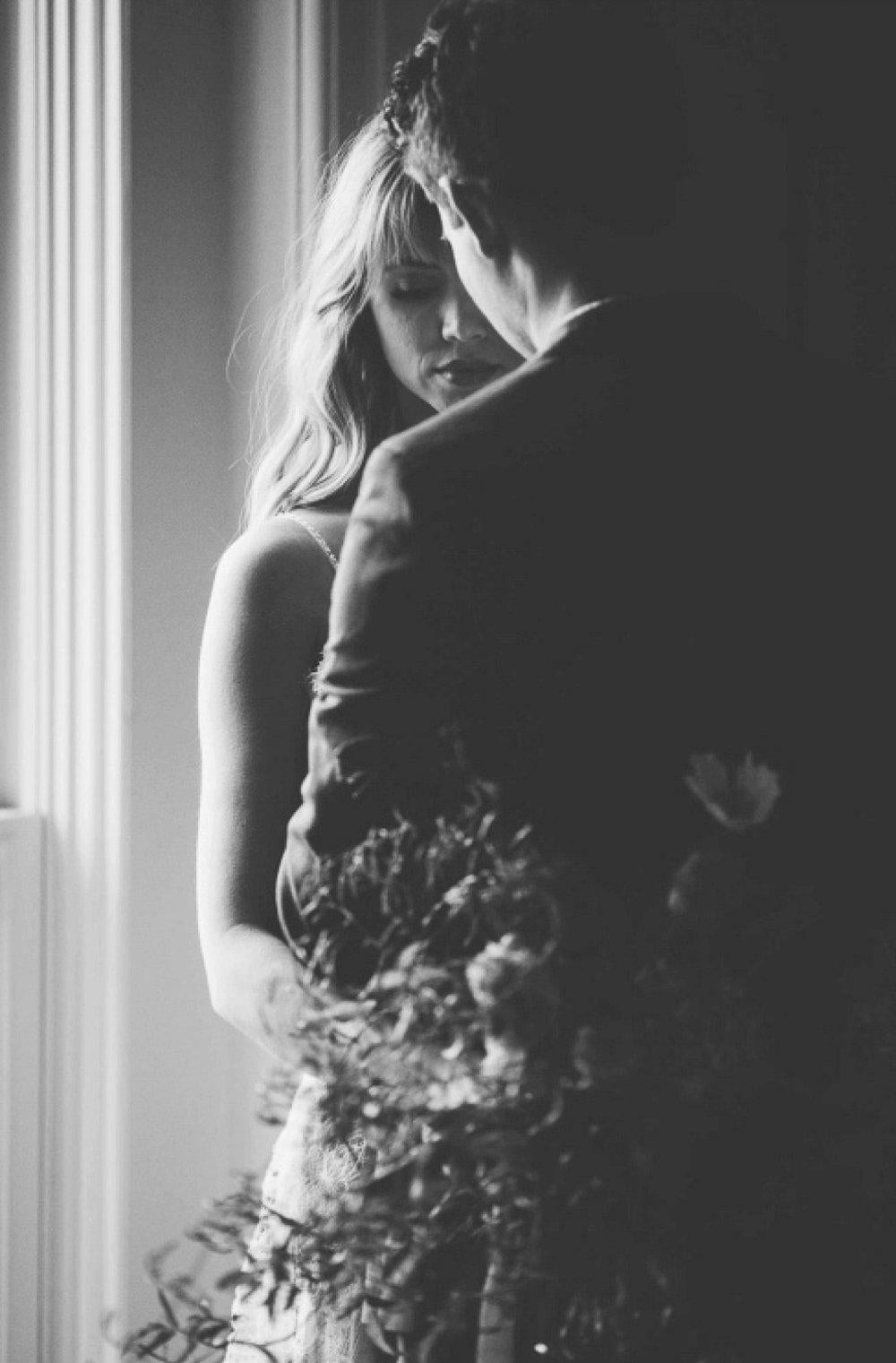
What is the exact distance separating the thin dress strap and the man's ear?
1.36 ft

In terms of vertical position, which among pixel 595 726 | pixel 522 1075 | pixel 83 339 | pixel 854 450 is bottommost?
pixel 522 1075

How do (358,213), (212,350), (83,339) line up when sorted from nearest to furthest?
(358,213) < (83,339) < (212,350)

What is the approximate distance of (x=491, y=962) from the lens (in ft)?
1.76

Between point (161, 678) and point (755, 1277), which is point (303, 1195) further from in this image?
point (161, 678)

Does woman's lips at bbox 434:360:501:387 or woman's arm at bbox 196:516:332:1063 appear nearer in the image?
woman's arm at bbox 196:516:332:1063

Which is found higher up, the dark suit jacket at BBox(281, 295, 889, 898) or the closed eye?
the closed eye

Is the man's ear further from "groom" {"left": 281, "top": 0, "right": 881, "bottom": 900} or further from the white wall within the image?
the white wall

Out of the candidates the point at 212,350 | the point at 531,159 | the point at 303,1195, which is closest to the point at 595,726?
the point at 531,159

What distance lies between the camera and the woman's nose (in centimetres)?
124

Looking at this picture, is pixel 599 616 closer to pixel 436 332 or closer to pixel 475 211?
pixel 475 211

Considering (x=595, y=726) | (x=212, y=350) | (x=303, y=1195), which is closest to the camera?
(x=595, y=726)

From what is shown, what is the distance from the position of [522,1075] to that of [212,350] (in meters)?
1.32

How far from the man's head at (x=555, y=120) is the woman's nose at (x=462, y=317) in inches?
15.4

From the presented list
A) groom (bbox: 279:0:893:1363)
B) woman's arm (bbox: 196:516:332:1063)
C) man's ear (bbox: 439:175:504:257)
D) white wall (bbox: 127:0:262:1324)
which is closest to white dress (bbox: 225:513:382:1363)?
woman's arm (bbox: 196:516:332:1063)
